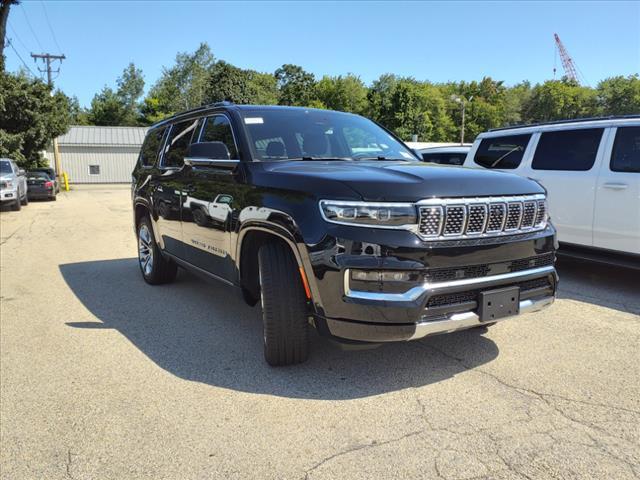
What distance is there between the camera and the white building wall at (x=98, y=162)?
41.3 meters

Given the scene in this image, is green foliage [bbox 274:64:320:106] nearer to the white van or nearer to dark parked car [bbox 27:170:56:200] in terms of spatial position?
dark parked car [bbox 27:170:56:200]

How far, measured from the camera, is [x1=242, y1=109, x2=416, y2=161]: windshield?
415 cm

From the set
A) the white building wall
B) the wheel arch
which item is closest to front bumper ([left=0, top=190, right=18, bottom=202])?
the wheel arch

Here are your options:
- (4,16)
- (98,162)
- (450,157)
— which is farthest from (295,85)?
(450,157)

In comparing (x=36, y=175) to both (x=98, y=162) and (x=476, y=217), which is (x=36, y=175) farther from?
(x=476, y=217)

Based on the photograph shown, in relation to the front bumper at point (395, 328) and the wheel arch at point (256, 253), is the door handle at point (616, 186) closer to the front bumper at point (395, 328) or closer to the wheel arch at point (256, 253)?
the front bumper at point (395, 328)

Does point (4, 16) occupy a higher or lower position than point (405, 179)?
higher

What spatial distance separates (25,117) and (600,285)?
2810 cm

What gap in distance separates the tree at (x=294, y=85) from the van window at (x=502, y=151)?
77.8m

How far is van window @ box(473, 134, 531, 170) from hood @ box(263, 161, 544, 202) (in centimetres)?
367

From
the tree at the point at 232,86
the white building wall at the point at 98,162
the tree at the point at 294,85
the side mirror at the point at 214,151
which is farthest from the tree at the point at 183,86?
the side mirror at the point at 214,151

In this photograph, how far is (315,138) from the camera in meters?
4.45

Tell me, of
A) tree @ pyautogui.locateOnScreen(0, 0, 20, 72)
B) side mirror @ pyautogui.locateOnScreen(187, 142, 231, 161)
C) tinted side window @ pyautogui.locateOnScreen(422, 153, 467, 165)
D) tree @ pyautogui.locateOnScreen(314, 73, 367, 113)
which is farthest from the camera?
tree @ pyautogui.locateOnScreen(314, 73, 367, 113)

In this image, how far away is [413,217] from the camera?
3.01 metres
